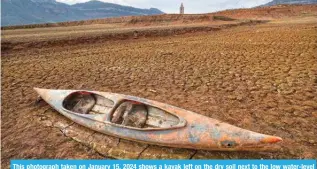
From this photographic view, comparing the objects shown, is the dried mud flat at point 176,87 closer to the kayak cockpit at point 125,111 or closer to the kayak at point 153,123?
the kayak at point 153,123

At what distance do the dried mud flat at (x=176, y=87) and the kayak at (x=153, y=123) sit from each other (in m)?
0.22

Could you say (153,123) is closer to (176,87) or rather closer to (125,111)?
(125,111)

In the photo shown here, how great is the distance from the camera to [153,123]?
15.9ft

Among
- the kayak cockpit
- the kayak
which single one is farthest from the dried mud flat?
the kayak cockpit

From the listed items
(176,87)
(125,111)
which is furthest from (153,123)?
(176,87)

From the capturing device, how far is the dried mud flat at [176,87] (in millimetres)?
4441

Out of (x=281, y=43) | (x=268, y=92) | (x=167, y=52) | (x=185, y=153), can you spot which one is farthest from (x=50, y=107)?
(x=281, y=43)

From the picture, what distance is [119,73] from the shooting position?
848cm

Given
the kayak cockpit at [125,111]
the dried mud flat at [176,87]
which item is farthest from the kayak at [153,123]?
the dried mud flat at [176,87]

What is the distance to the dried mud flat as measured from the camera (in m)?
4.44

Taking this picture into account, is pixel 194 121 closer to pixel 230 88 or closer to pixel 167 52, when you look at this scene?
pixel 230 88

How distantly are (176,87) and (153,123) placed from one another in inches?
90.8

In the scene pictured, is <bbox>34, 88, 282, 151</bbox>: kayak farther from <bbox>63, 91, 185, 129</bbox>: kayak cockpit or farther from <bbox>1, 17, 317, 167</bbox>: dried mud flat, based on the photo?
<bbox>1, 17, 317, 167</bbox>: dried mud flat

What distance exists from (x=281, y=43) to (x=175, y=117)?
8.63 m
